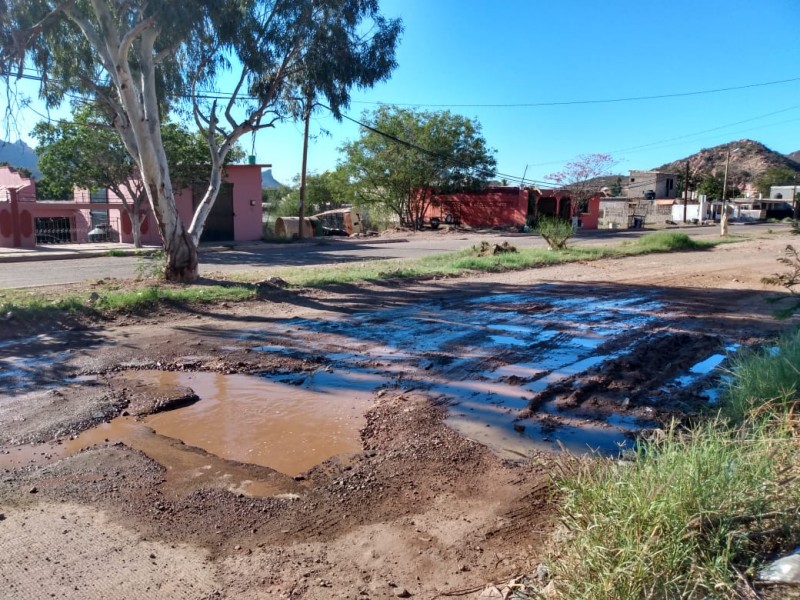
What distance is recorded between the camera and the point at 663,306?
41.4 feet

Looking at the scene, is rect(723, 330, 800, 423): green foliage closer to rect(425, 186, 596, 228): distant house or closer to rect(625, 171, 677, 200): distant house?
rect(425, 186, 596, 228): distant house

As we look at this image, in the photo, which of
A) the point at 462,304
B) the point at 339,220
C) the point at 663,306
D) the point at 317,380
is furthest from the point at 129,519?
the point at 339,220

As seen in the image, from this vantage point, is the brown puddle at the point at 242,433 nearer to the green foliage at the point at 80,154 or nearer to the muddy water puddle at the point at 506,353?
the muddy water puddle at the point at 506,353

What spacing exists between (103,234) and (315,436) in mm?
30472

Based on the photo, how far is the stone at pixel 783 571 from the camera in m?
2.74

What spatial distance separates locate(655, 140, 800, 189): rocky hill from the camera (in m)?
108

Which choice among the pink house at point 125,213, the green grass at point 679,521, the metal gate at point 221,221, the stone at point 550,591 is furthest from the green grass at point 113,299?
the metal gate at point 221,221

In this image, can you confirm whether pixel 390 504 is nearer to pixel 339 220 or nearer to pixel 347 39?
pixel 347 39

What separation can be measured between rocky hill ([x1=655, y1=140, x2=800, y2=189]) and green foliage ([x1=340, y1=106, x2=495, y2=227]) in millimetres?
69425

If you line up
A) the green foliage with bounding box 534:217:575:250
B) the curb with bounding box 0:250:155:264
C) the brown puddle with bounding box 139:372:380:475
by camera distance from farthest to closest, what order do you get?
1. the green foliage with bounding box 534:217:575:250
2. the curb with bounding box 0:250:155:264
3. the brown puddle with bounding box 139:372:380:475

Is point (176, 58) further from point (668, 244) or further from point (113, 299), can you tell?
point (668, 244)

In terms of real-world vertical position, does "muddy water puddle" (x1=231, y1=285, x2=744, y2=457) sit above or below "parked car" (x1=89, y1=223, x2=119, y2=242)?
below

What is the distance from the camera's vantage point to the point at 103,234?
1278 inches

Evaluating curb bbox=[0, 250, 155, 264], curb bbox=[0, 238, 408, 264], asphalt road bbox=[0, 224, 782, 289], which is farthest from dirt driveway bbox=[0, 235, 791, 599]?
curb bbox=[0, 250, 155, 264]
